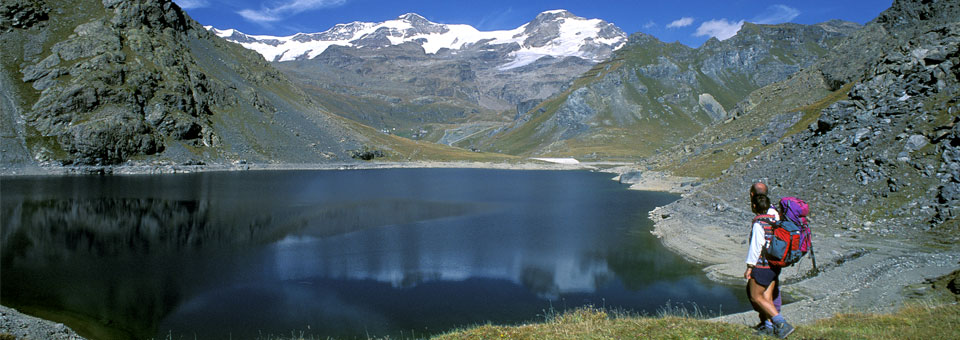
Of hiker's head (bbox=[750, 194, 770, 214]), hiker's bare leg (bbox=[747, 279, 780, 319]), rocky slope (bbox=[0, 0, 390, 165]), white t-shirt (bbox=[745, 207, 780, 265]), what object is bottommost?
hiker's bare leg (bbox=[747, 279, 780, 319])

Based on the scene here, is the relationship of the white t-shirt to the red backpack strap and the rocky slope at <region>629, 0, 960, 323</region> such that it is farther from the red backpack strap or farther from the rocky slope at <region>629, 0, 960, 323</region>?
the rocky slope at <region>629, 0, 960, 323</region>

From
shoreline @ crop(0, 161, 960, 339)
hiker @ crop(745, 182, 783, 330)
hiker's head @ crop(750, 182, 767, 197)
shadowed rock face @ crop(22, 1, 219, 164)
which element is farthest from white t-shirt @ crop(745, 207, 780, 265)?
shadowed rock face @ crop(22, 1, 219, 164)

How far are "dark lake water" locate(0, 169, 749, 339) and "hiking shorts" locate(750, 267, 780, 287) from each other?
13790 millimetres

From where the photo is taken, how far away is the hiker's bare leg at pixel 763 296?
10.1m

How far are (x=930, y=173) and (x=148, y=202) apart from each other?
72505 mm

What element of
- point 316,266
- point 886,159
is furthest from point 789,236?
point 886,159

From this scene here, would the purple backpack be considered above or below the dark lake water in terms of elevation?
above

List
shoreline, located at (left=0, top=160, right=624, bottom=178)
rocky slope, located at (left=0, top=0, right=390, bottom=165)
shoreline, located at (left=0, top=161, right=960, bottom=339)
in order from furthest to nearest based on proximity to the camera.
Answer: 1. rocky slope, located at (left=0, top=0, right=390, bottom=165)
2. shoreline, located at (left=0, top=160, right=624, bottom=178)
3. shoreline, located at (left=0, top=161, right=960, bottom=339)

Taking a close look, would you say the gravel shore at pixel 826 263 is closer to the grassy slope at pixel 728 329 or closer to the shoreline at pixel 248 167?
the grassy slope at pixel 728 329

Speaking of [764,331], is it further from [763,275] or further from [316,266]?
[316,266]

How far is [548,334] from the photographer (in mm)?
11086

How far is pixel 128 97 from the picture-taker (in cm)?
10431

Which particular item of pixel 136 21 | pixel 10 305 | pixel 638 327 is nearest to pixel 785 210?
pixel 638 327

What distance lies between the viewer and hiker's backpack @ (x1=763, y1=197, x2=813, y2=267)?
31.4 feet
